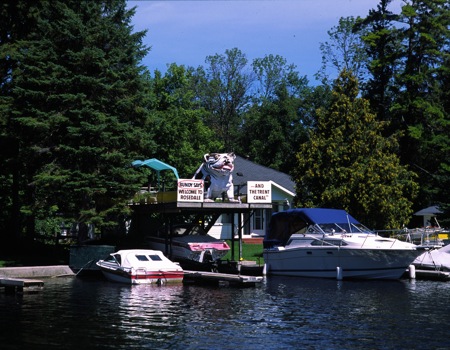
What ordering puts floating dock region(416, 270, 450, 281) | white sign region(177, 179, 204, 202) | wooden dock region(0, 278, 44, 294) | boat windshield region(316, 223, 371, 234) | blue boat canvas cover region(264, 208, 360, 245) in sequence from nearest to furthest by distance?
wooden dock region(0, 278, 44, 294) < floating dock region(416, 270, 450, 281) < white sign region(177, 179, 204, 202) < boat windshield region(316, 223, 371, 234) < blue boat canvas cover region(264, 208, 360, 245)

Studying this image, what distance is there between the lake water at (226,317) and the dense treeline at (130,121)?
26.6 feet

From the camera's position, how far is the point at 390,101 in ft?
200

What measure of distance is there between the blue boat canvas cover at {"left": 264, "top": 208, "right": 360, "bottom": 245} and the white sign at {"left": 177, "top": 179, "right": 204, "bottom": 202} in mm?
5499

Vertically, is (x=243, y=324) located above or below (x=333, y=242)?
below

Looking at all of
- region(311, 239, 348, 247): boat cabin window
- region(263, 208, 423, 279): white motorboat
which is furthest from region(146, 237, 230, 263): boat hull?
region(311, 239, 348, 247): boat cabin window

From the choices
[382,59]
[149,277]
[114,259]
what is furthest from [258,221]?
[149,277]

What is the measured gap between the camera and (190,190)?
3478cm

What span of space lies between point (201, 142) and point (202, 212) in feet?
71.9

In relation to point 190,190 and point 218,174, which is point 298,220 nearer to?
point 218,174

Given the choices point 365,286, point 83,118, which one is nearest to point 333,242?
point 365,286

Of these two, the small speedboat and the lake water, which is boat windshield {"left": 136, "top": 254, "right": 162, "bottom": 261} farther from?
the lake water

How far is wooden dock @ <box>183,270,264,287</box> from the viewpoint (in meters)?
30.4

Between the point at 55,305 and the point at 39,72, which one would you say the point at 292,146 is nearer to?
the point at 39,72

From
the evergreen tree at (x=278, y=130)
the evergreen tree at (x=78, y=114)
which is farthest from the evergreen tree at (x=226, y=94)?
the evergreen tree at (x=78, y=114)
